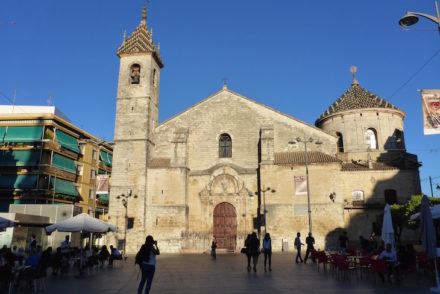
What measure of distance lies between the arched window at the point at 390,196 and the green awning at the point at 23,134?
33360 mm

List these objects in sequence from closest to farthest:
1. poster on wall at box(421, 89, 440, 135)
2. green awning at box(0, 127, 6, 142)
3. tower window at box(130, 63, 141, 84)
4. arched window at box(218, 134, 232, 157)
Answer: poster on wall at box(421, 89, 440, 135) → arched window at box(218, 134, 232, 157) → tower window at box(130, 63, 141, 84) → green awning at box(0, 127, 6, 142)

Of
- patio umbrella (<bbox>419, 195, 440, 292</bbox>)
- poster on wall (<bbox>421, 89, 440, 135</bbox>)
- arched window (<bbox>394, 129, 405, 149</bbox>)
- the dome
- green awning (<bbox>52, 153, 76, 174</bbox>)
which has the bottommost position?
patio umbrella (<bbox>419, 195, 440, 292</bbox>)

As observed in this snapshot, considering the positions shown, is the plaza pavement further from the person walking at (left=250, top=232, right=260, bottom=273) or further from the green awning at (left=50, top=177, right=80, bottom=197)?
the green awning at (left=50, top=177, right=80, bottom=197)

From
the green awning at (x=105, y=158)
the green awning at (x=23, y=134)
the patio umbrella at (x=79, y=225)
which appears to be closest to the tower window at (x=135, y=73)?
the green awning at (x=23, y=134)

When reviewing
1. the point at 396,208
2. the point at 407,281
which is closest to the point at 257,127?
the point at 396,208

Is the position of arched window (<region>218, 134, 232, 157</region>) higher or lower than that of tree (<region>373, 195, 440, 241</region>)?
higher

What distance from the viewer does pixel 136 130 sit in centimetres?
3061

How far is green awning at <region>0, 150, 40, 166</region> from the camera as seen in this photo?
35188 millimetres

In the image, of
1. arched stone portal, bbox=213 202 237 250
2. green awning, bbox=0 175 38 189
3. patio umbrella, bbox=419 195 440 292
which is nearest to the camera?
patio umbrella, bbox=419 195 440 292

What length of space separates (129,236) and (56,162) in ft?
45.9

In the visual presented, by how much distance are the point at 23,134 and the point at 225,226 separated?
23227mm

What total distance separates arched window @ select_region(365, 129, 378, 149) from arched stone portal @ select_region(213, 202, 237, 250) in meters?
15.5

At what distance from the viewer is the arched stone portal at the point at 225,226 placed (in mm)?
29234

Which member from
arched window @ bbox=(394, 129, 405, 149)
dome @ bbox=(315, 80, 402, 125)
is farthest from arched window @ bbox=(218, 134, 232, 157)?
arched window @ bbox=(394, 129, 405, 149)
